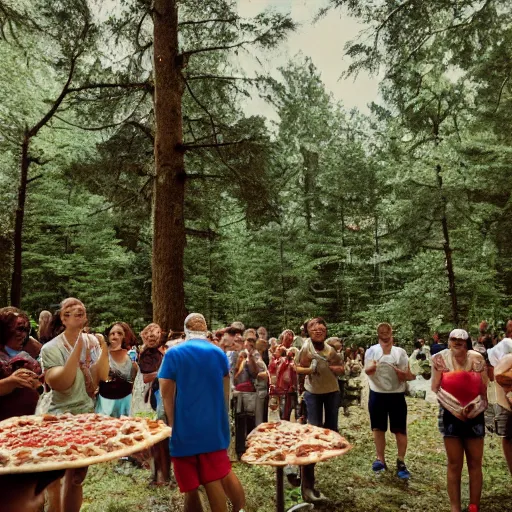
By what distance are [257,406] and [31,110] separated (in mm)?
13419

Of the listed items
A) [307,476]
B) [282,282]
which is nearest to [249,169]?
[307,476]

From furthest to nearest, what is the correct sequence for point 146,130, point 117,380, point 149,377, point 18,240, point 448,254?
point 448,254, point 18,240, point 146,130, point 149,377, point 117,380

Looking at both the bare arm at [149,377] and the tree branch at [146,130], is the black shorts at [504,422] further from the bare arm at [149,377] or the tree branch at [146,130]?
the tree branch at [146,130]

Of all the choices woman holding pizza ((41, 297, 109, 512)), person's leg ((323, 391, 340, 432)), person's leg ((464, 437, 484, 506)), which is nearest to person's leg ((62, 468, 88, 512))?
woman holding pizza ((41, 297, 109, 512))

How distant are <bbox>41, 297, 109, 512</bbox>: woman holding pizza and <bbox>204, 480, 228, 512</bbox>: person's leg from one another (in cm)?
104

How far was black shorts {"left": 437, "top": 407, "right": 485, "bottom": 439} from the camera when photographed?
4.04 meters

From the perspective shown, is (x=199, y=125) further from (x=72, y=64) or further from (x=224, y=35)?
(x=72, y=64)

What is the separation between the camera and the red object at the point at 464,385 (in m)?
4.07

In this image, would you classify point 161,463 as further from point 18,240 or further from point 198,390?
point 18,240

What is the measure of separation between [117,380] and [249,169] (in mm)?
5444

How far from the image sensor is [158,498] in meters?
4.66

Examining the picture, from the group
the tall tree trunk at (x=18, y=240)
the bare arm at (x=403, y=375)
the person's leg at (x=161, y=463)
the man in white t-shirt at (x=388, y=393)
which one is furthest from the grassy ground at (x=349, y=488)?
the tall tree trunk at (x=18, y=240)

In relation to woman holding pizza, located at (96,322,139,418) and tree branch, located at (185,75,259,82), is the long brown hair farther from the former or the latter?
tree branch, located at (185,75,259,82)

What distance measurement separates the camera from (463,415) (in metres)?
4.00
